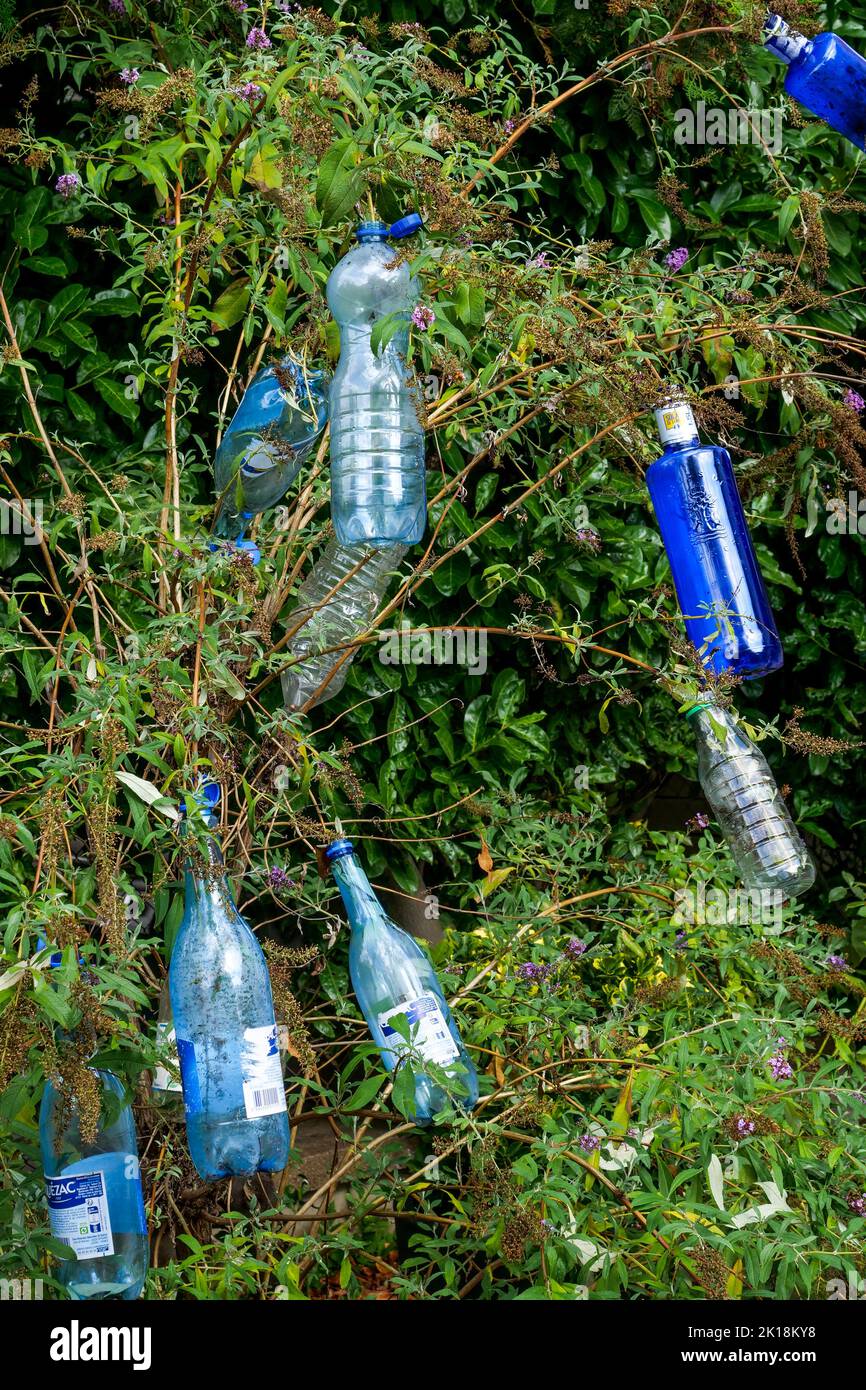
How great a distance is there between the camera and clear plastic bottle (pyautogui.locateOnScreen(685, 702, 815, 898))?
229 cm

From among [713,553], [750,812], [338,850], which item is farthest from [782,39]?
[338,850]

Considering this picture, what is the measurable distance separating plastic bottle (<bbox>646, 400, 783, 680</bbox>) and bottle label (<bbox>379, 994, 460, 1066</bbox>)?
26.2 inches

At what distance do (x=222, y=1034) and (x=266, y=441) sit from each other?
0.84 meters

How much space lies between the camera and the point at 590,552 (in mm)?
3480

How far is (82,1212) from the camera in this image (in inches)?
64.0

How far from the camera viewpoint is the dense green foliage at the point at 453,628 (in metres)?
1.75

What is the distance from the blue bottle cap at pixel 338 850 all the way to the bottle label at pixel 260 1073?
34 cm

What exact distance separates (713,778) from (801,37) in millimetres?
1246

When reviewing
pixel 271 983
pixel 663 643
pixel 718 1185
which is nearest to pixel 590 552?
pixel 663 643

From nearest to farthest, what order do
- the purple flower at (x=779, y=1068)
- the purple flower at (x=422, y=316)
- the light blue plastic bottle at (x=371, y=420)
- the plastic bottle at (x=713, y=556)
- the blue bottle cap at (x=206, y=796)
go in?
the blue bottle cap at (x=206, y=796) → the purple flower at (x=422, y=316) → the light blue plastic bottle at (x=371, y=420) → the plastic bottle at (x=713, y=556) → the purple flower at (x=779, y=1068)

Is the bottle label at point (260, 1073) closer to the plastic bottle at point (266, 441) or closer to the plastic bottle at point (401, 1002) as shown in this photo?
the plastic bottle at point (401, 1002)

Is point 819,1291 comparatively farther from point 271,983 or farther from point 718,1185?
point 271,983

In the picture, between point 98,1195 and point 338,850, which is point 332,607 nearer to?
point 338,850

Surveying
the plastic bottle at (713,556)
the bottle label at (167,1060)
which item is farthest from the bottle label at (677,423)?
the bottle label at (167,1060)
